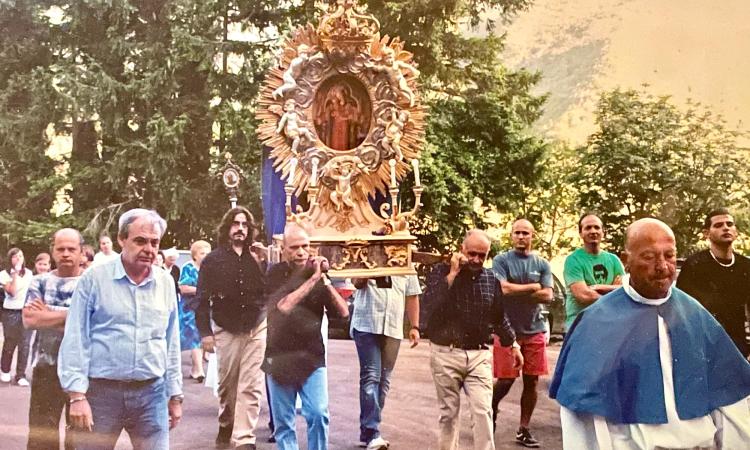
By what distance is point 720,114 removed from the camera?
4359 mm

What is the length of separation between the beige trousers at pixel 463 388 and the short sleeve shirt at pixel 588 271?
480mm

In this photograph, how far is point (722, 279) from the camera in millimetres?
3895

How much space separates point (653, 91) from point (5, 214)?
3416 millimetres

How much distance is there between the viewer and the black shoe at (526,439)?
4.14 meters

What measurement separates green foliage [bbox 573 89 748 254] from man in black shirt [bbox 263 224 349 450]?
1.51 meters

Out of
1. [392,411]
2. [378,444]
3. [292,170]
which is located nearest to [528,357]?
[392,411]

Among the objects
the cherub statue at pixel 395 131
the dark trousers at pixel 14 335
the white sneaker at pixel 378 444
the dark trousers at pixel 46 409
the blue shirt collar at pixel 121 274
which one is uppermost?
the cherub statue at pixel 395 131

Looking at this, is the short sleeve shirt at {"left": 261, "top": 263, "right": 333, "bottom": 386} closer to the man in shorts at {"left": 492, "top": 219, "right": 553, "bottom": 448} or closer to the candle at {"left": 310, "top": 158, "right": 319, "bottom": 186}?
the candle at {"left": 310, "top": 158, "right": 319, "bottom": 186}

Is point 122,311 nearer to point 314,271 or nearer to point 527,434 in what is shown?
point 314,271

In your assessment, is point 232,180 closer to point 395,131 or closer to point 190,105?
point 190,105

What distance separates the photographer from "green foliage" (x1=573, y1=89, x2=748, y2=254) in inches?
163

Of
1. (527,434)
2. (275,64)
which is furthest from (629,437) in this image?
(275,64)

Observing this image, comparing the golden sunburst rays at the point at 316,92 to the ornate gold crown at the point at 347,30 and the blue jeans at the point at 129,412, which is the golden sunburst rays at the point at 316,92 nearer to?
the ornate gold crown at the point at 347,30

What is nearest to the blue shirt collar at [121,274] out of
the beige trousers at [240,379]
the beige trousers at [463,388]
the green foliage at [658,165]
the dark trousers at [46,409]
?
the dark trousers at [46,409]
